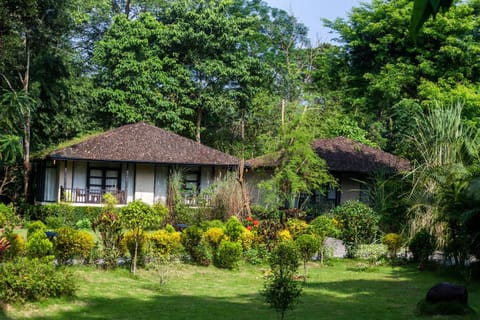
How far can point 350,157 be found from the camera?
2820cm

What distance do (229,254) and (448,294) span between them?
6179 millimetres

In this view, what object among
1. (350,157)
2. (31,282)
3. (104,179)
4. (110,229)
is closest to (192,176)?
(104,179)

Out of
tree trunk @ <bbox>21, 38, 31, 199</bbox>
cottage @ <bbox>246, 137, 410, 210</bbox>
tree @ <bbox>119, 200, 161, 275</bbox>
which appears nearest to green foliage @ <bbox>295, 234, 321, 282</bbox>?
tree @ <bbox>119, 200, 161, 275</bbox>

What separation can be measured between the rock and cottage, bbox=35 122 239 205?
1878 centimetres

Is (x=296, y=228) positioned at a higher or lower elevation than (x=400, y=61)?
lower

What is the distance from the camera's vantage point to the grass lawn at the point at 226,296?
9.30m

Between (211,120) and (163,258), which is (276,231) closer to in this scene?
(163,258)

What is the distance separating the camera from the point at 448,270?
1400 centimetres

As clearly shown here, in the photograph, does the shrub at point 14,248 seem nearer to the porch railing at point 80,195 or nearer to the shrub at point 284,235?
the shrub at point 284,235

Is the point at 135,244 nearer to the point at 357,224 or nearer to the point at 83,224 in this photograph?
the point at 357,224

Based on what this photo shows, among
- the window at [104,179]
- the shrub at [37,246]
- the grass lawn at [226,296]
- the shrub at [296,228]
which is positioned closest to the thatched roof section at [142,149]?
the window at [104,179]

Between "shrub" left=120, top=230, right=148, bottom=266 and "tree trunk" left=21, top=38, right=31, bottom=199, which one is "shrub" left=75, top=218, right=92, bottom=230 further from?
"shrub" left=120, top=230, right=148, bottom=266

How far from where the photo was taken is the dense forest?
2109 centimetres

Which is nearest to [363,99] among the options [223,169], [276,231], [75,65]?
[223,169]
